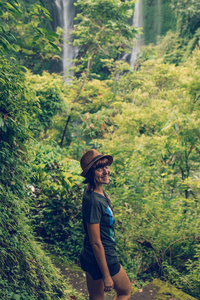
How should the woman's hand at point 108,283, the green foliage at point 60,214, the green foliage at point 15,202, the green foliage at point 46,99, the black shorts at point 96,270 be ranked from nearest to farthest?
the woman's hand at point 108,283, the black shorts at point 96,270, the green foliage at point 15,202, the green foliage at point 60,214, the green foliage at point 46,99

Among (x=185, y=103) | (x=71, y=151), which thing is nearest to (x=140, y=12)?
(x=71, y=151)

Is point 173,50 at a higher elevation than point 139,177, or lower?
higher

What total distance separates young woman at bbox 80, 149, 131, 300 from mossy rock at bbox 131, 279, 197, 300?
998 millimetres

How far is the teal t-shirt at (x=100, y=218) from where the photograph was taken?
2.05 meters

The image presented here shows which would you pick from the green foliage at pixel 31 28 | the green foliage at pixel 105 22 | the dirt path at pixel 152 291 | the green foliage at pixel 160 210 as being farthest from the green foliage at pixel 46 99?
the dirt path at pixel 152 291

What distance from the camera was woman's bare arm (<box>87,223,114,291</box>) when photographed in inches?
79.0

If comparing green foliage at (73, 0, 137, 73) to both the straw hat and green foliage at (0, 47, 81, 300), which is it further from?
the straw hat

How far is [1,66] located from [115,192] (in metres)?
2.73

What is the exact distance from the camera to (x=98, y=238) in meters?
2.03

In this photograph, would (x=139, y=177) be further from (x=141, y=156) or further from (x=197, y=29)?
(x=197, y=29)

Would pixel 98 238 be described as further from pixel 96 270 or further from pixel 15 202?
pixel 15 202

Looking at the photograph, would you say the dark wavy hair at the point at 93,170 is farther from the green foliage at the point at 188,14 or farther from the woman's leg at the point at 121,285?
the green foliage at the point at 188,14

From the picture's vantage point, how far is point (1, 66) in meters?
2.45

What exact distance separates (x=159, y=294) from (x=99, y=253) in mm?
1565
